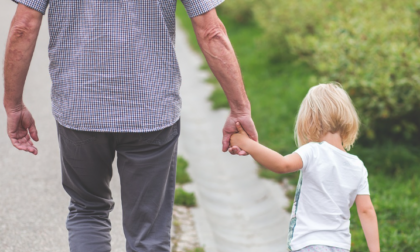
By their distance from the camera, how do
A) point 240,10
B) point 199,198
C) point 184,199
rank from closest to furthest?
1. point 184,199
2. point 199,198
3. point 240,10

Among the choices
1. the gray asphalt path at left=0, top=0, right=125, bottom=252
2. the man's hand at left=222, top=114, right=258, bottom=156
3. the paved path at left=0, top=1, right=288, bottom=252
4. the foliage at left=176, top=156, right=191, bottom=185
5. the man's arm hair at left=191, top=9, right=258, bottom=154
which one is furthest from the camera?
the foliage at left=176, top=156, right=191, bottom=185

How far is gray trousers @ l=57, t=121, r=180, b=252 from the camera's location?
2367 mm

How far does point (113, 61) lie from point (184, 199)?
2.30 meters

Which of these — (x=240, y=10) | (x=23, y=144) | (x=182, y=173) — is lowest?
(x=182, y=173)

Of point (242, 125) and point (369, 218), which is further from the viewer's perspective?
point (242, 125)

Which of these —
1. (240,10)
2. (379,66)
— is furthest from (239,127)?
(240,10)

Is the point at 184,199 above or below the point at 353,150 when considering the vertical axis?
below

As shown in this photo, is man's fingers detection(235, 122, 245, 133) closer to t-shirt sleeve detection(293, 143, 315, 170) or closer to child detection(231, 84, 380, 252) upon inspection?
child detection(231, 84, 380, 252)

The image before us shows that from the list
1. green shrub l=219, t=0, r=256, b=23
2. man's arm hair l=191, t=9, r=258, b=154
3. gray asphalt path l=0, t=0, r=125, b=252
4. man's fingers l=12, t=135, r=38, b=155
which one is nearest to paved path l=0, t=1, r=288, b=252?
gray asphalt path l=0, t=0, r=125, b=252

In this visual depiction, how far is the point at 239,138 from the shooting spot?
242 centimetres

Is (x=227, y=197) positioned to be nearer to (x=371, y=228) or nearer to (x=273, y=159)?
(x=371, y=228)

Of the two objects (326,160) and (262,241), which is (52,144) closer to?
(262,241)

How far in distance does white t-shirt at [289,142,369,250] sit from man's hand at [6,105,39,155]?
1.29m

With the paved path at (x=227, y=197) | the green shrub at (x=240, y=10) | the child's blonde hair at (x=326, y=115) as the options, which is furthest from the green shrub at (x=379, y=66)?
the green shrub at (x=240, y=10)
